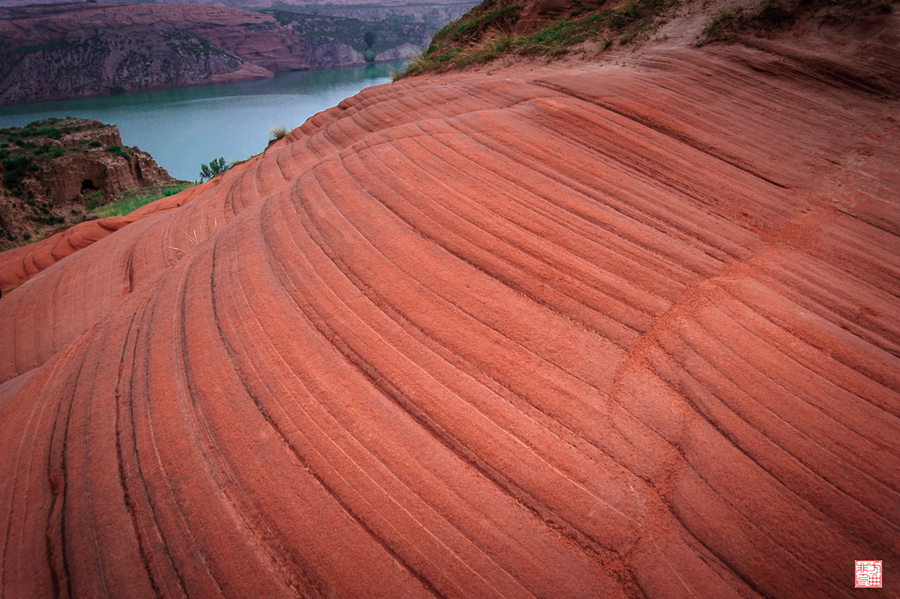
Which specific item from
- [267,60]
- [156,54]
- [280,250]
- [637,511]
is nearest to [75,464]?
[280,250]

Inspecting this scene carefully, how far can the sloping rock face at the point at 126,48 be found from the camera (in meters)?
46.0

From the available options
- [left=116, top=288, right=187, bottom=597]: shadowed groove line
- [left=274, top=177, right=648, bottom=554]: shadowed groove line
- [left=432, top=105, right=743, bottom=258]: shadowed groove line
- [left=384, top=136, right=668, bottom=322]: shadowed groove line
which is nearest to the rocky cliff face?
[left=116, top=288, right=187, bottom=597]: shadowed groove line

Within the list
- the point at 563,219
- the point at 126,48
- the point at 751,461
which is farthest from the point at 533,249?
the point at 126,48

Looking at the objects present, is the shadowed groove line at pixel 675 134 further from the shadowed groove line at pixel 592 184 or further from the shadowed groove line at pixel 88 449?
the shadowed groove line at pixel 88 449

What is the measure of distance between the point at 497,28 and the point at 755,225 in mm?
12260

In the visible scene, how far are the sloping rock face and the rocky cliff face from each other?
3282cm

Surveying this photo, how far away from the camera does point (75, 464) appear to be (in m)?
2.65

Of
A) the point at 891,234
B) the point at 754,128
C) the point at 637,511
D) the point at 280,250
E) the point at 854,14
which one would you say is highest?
the point at 854,14

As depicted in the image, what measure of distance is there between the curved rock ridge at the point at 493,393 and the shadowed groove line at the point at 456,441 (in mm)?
14

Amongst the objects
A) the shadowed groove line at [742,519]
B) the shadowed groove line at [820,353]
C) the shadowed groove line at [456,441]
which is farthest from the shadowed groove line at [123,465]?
the shadowed groove line at [820,353]

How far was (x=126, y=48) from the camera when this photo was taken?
50.9 meters

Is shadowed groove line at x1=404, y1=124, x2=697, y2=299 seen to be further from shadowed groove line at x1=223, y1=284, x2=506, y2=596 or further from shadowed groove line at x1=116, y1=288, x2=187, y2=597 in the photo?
shadowed groove line at x1=116, y1=288, x2=187, y2=597

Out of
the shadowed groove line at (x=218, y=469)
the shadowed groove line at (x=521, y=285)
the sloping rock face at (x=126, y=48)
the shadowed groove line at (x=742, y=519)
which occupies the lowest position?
the shadowed groove line at (x=742, y=519)

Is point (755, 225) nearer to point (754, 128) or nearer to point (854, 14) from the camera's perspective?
point (754, 128)
